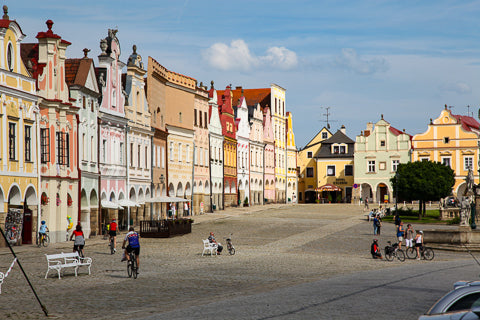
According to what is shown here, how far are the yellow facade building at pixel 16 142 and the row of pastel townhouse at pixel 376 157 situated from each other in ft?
187

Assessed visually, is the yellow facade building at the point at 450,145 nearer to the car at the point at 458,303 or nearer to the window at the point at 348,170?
the window at the point at 348,170

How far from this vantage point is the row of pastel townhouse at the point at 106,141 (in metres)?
41.0

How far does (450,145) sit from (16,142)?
71.2 metres

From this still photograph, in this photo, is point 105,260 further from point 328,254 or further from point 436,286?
point 436,286

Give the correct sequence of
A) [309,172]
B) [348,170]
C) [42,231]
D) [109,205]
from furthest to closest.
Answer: [309,172], [348,170], [109,205], [42,231]

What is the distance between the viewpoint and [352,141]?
369 ft

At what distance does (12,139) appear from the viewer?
4041 cm

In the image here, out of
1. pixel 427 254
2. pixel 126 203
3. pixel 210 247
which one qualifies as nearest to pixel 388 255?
pixel 427 254

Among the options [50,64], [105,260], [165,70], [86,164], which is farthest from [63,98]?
[165,70]

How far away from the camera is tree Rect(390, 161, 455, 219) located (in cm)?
7569

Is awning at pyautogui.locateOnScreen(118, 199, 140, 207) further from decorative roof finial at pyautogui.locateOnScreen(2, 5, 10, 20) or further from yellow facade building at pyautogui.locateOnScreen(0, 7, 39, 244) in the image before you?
decorative roof finial at pyautogui.locateOnScreen(2, 5, 10, 20)

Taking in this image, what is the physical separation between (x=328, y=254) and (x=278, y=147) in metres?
69.6

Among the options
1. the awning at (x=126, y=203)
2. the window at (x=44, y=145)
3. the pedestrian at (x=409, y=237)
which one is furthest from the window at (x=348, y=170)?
the pedestrian at (x=409, y=237)

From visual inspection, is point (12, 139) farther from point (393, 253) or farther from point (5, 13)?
point (393, 253)
